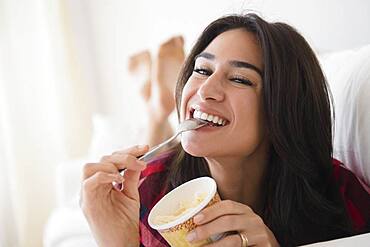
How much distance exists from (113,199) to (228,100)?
309 mm

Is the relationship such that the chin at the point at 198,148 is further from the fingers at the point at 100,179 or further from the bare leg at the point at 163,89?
the bare leg at the point at 163,89

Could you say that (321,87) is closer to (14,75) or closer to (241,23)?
(241,23)

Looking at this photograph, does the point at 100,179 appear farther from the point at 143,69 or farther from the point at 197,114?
the point at 143,69

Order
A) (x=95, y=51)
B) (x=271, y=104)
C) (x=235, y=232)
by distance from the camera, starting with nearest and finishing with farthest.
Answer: (x=235, y=232) → (x=271, y=104) → (x=95, y=51)

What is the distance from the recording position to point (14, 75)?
267cm

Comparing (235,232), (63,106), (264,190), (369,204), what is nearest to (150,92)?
(63,106)

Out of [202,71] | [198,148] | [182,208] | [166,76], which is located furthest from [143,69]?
[182,208]

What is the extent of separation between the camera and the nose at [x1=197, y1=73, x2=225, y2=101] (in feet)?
3.06

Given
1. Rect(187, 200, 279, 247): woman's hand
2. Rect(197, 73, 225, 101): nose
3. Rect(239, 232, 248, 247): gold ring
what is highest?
Rect(197, 73, 225, 101): nose

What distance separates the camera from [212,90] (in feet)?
3.07

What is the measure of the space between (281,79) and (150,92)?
3.96 feet

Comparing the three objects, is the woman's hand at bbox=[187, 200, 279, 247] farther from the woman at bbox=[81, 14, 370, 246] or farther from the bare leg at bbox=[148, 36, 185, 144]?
the bare leg at bbox=[148, 36, 185, 144]

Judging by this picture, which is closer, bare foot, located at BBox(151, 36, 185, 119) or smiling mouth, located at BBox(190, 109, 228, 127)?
smiling mouth, located at BBox(190, 109, 228, 127)

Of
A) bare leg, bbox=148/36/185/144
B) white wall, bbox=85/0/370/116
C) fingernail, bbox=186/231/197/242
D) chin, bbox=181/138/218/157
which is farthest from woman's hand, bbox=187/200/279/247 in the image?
bare leg, bbox=148/36/185/144
